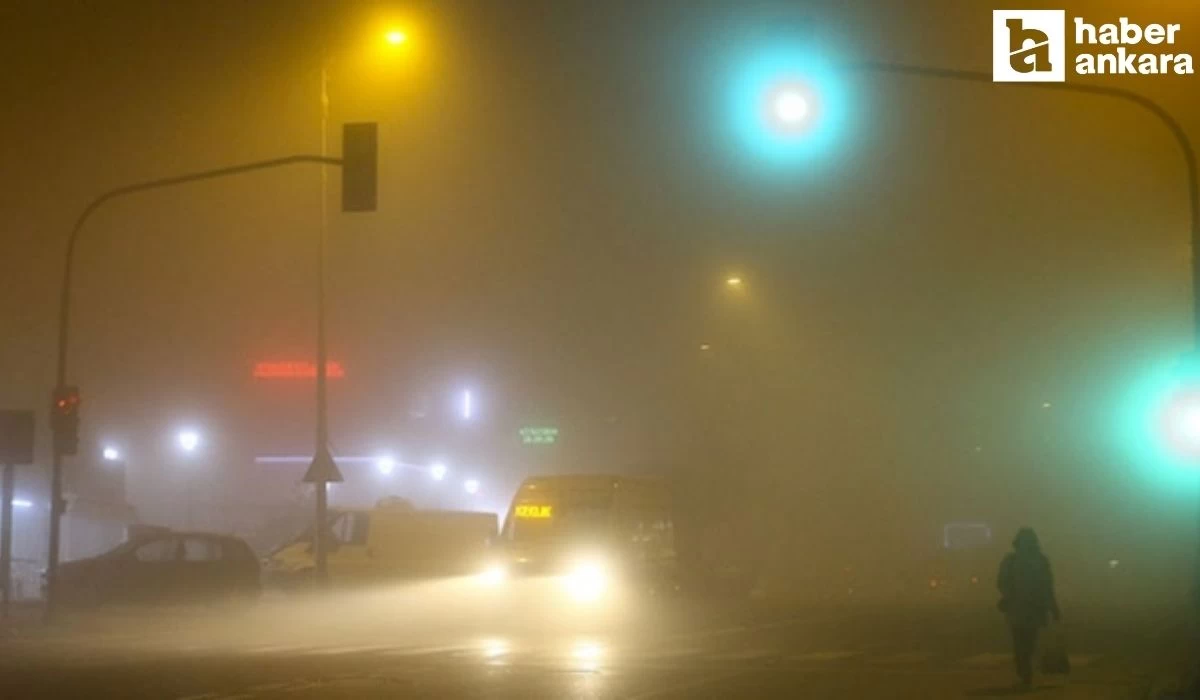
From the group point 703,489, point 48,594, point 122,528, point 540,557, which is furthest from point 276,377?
point 48,594

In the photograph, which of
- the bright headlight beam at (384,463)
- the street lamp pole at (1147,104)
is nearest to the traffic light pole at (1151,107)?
the street lamp pole at (1147,104)

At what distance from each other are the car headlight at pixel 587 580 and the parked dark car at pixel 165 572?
623 centimetres

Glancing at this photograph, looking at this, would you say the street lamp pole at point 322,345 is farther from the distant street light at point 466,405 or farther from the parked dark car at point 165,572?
the distant street light at point 466,405

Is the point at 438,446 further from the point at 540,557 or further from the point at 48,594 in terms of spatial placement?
the point at 48,594

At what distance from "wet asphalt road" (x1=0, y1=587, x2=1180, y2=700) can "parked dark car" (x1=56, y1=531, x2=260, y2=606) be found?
23.5 inches

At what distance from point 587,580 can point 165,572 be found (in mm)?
8318

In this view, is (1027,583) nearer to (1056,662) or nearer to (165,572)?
(1056,662)

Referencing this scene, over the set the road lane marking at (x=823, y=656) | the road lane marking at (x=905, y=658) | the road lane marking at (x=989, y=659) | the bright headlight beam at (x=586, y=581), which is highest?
the bright headlight beam at (x=586, y=581)

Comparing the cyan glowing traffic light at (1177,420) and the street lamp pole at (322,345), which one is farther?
the street lamp pole at (322,345)

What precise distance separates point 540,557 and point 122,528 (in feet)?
62.4

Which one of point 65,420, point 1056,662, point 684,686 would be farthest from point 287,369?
point 684,686

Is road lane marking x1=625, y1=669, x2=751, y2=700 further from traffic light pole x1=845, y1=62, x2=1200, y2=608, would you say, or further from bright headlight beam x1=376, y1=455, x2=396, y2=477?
bright headlight beam x1=376, y1=455, x2=396, y2=477

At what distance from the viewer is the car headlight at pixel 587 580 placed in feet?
112

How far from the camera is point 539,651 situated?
73.9 ft
